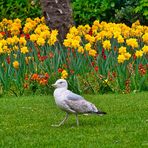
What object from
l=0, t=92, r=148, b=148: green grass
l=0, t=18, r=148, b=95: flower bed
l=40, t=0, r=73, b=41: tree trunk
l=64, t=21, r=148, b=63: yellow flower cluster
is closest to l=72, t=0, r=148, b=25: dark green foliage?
l=64, t=21, r=148, b=63: yellow flower cluster

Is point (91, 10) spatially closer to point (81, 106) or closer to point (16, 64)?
point (16, 64)

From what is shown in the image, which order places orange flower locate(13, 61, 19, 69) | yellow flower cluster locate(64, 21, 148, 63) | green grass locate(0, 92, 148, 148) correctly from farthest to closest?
yellow flower cluster locate(64, 21, 148, 63) < orange flower locate(13, 61, 19, 69) < green grass locate(0, 92, 148, 148)

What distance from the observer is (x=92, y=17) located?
671 inches

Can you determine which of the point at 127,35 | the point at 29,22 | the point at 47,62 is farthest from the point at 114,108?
the point at 29,22

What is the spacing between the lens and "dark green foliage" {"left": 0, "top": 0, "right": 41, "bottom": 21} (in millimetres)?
17141

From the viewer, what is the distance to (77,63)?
11.7 m

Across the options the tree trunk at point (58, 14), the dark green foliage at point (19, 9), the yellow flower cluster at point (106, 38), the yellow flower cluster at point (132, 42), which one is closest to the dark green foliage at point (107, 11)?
the dark green foliage at point (19, 9)

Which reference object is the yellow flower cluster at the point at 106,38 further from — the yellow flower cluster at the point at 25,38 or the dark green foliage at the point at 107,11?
the dark green foliage at the point at 107,11

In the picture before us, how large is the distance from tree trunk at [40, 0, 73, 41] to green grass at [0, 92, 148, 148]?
304 centimetres

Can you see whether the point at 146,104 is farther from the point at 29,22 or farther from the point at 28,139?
the point at 29,22

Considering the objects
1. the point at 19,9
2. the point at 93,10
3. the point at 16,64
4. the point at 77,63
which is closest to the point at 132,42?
the point at 77,63

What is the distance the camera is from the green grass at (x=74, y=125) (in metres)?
7.61

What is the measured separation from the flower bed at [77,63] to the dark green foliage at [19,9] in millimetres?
4210

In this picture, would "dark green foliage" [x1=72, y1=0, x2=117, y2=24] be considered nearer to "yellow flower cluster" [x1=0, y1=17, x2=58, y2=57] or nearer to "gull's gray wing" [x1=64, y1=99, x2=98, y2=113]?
"yellow flower cluster" [x1=0, y1=17, x2=58, y2=57]
